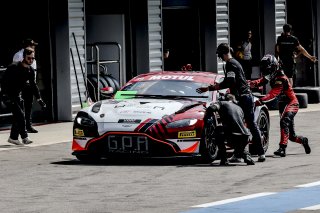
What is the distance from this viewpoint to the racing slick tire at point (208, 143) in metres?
17.0

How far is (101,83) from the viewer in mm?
26250

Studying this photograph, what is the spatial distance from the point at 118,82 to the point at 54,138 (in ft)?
18.5

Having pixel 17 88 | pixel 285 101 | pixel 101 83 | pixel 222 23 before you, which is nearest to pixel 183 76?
pixel 285 101

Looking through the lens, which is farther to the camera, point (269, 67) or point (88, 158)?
point (269, 67)

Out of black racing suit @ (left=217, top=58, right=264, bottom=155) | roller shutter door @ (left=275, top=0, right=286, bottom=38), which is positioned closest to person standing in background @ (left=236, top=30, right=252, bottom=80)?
roller shutter door @ (left=275, top=0, right=286, bottom=38)

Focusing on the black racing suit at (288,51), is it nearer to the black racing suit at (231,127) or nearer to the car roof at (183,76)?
the car roof at (183,76)

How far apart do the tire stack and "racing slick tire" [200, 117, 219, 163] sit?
29.7 feet

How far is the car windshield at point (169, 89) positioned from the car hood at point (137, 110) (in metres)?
0.33

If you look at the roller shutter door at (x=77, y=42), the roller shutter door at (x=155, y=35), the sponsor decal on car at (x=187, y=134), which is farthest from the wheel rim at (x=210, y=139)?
the roller shutter door at (x=155, y=35)

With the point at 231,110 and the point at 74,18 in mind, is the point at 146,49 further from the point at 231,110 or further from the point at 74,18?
the point at 231,110

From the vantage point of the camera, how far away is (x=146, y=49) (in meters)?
28.1

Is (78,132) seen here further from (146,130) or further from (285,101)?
(285,101)

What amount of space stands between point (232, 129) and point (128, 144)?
4.84 feet

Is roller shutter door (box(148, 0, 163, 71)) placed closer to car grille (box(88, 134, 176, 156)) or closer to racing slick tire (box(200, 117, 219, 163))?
racing slick tire (box(200, 117, 219, 163))
